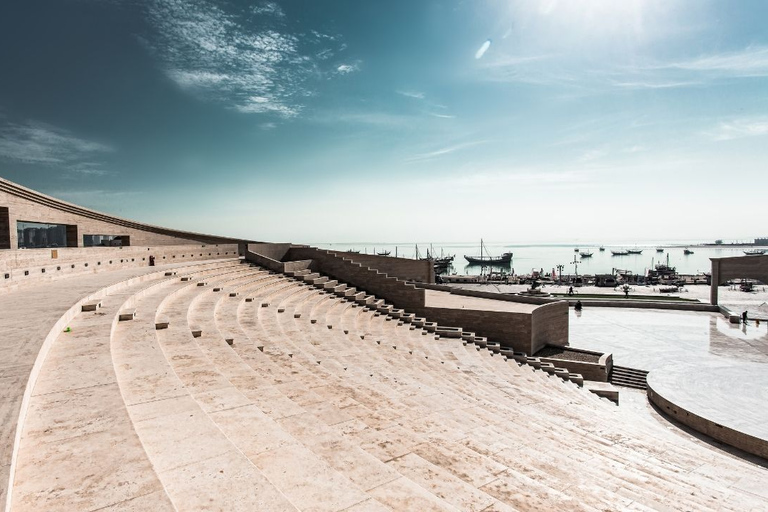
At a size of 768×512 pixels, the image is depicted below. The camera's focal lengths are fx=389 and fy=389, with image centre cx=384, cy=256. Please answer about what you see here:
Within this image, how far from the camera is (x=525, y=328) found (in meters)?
17.2

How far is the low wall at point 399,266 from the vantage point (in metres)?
25.2

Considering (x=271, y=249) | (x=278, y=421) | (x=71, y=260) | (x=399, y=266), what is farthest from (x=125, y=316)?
(x=399, y=266)

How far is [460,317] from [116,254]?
15717mm

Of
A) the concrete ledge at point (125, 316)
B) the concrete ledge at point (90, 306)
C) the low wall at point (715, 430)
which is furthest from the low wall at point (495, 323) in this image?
the concrete ledge at point (90, 306)

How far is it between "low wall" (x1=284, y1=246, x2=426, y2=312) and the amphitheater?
17.2 feet

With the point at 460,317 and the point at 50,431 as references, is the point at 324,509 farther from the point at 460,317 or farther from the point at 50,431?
the point at 460,317

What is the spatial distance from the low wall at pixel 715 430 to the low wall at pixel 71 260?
1869 centimetres

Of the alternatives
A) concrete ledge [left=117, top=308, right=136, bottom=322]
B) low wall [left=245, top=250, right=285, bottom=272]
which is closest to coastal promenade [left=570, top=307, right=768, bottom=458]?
concrete ledge [left=117, top=308, right=136, bottom=322]

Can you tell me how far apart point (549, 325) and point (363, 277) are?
387 inches

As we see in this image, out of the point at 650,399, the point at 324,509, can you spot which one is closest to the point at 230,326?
the point at 324,509

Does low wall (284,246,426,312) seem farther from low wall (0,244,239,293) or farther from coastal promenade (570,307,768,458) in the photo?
coastal promenade (570,307,768,458)

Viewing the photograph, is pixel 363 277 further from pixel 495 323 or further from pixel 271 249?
pixel 495 323

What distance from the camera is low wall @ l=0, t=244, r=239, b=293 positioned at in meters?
10.1

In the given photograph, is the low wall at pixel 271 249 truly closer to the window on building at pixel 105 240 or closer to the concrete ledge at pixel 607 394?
the window on building at pixel 105 240
